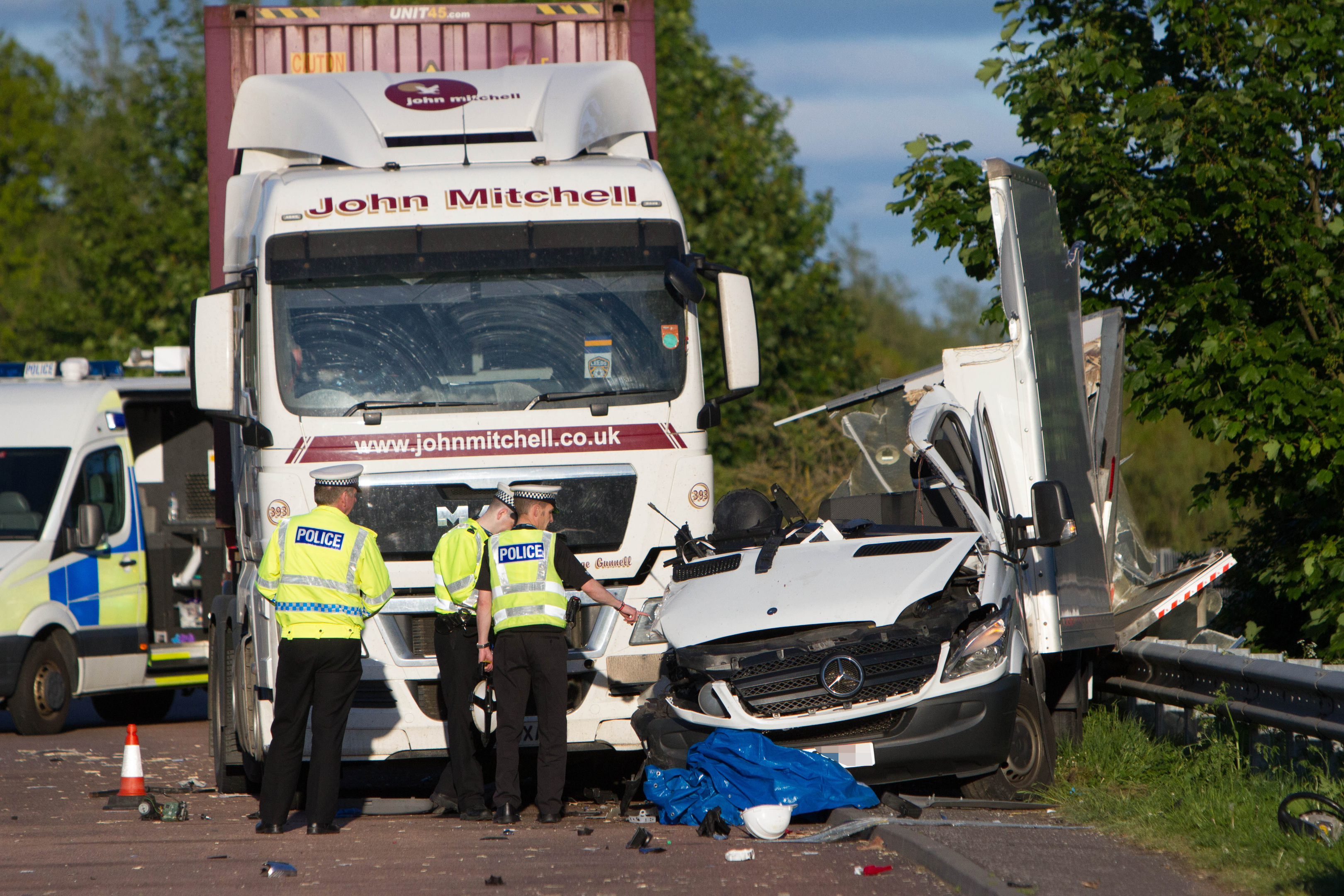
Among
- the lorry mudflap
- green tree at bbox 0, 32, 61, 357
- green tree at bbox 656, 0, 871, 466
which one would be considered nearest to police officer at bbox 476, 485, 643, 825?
the lorry mudflap

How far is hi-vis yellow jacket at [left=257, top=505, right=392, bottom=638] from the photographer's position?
7.63 m

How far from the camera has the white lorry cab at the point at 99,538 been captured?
43.3ft

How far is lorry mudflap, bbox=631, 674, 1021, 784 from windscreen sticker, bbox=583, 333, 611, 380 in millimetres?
2002

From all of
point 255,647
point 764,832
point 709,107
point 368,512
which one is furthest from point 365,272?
point 709,107

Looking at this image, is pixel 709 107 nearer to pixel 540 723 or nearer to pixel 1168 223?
pixel 1168 223

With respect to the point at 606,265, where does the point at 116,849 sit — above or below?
below

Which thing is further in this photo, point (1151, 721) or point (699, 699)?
point (1151, 721)

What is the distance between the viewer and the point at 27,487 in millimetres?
13375

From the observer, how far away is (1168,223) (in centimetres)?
992

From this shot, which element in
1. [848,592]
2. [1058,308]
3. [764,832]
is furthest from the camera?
[1058,308]

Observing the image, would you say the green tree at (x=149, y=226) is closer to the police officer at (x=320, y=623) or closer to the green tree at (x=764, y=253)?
the green tree at (x=764, y=253)

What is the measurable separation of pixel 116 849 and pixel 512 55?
555 centimetres

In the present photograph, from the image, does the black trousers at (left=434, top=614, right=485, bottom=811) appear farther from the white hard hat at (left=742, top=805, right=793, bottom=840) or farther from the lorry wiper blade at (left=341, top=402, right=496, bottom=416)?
the white hard hat at (left=742, top=805, right=793, bottom=840)

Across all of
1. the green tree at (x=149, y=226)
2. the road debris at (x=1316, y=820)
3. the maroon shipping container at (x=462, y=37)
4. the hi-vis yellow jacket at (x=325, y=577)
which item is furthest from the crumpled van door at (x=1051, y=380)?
the green tree at (x=149, y=226)
